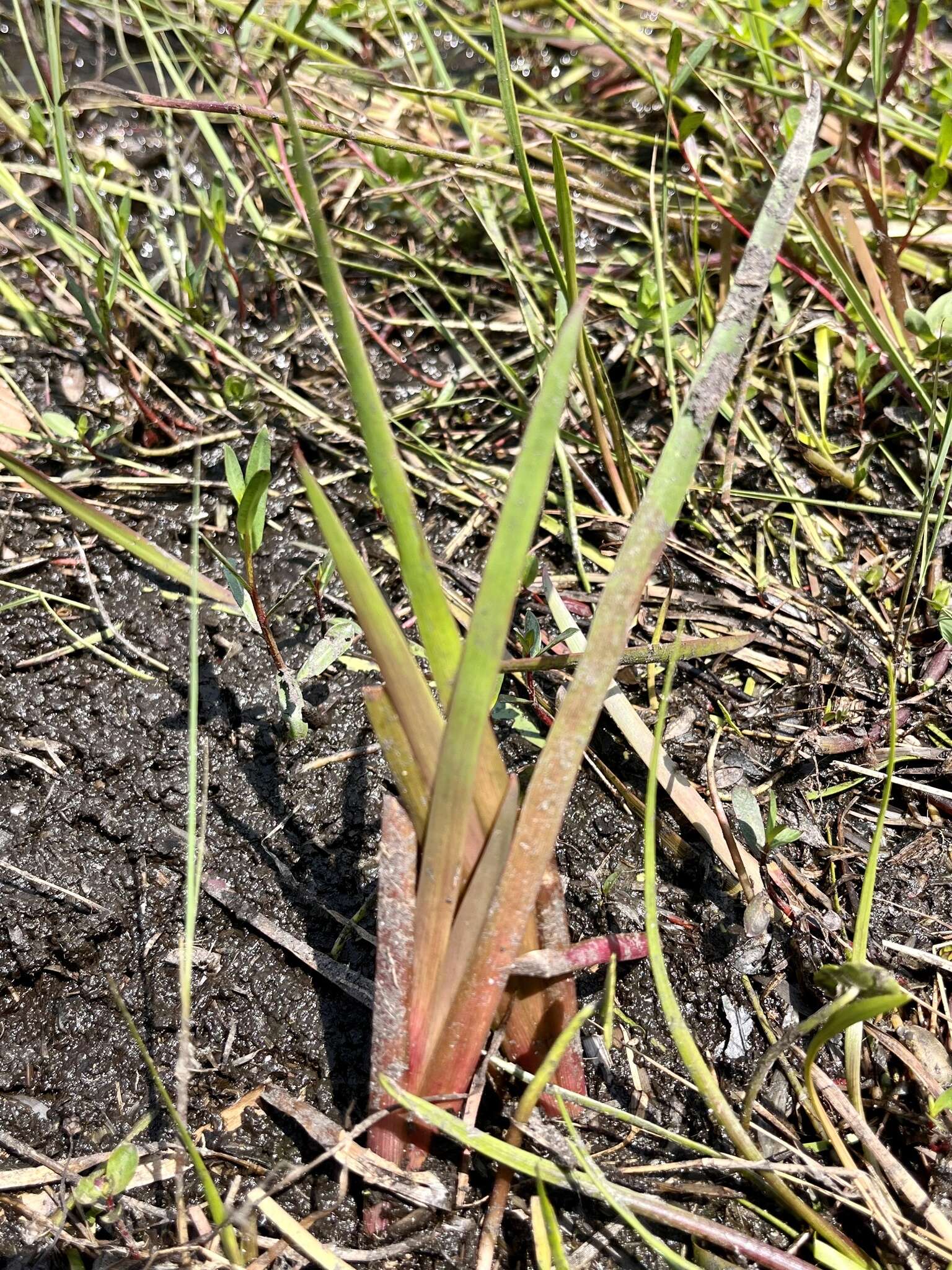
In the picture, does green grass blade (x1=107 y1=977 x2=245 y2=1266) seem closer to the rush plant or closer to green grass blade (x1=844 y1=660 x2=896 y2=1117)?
the rush plant

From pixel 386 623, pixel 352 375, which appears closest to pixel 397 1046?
pixel 386 623

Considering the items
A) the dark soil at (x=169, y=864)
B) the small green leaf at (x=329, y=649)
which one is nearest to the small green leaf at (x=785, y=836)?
the dark soil at (x=169, y=864)

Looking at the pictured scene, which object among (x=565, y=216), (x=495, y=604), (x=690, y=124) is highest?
(x=690, y=124)

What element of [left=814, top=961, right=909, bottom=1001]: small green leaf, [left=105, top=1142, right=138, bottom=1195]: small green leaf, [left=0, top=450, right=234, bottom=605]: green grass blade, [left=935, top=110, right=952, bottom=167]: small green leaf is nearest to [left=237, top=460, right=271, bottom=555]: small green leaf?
[left=0, top=450, right=234, bottom=605]: green grass blade

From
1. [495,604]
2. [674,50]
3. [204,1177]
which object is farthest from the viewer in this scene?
[674,50]

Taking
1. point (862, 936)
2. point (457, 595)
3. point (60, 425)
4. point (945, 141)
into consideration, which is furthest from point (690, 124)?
point (862, 936)

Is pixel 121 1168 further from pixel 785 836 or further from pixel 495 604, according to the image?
pixel 785 836

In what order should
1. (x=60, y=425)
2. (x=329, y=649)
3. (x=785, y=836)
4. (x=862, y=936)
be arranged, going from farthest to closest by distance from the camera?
(x=60, y=425) → (x=329, y=649) → (x=785, y=836) → (x=862, y=936)

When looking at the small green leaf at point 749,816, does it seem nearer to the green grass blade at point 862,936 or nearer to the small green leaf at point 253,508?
the green grass blade at point 862,936
